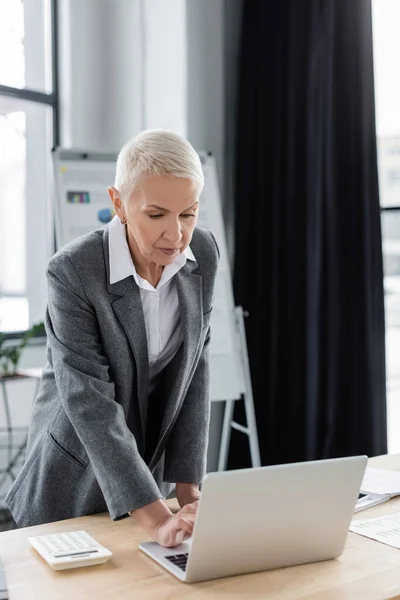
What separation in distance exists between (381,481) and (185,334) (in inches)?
24.2

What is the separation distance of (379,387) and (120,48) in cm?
231

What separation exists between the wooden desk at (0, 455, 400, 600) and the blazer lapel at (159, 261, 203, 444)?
0.32 metres

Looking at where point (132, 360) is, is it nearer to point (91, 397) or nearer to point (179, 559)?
point (91, 397)

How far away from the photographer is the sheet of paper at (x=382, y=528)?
1.49m

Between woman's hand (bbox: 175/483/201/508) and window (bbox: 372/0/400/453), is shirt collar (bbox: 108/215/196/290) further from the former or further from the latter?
window (bbox: 372/0/400/453)

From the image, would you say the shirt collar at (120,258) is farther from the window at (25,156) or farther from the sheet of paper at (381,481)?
the window at (25,156)

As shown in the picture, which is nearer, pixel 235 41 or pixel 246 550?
pixel 246 550

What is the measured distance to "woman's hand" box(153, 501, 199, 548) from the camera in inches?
55.0

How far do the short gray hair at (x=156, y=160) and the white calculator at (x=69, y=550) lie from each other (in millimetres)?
663

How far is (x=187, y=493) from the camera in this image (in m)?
1.76

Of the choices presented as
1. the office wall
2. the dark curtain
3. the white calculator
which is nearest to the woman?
the white calculator

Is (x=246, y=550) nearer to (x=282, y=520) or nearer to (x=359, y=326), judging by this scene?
(x=282, y=520)

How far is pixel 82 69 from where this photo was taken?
4.29 m

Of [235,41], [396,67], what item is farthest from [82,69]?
[396,67]
